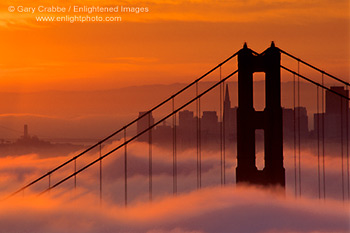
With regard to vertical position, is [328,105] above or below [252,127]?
above

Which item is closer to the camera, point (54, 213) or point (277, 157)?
point (277, 157)

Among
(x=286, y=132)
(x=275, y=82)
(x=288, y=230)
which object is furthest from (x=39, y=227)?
(x=286, y=132)

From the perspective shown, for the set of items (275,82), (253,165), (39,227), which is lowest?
(39,227)

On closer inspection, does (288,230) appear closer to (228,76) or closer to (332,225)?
(332,225)

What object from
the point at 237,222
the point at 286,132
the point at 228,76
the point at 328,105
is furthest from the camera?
the point at 286,132

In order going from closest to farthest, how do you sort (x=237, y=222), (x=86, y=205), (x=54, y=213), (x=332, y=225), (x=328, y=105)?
1. (x=332, y=225)
2. (x=86, y=205)
3. (x=237, y=222)
4. (x=54, y=213)
5. (x=328, y=105)

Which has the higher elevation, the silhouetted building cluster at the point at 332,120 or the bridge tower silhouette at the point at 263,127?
the silhouetted building cluster at the point at 332,120

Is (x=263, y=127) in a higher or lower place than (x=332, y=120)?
lower
